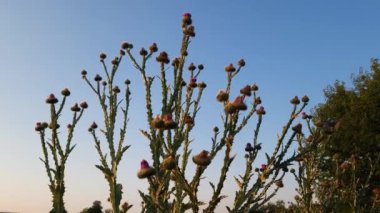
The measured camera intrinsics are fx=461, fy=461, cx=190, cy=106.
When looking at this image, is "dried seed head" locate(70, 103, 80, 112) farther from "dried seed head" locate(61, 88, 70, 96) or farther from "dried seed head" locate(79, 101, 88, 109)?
"dried seed head" locate(61, 88, 70, 96)

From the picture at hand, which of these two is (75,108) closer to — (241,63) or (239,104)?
(241,63)

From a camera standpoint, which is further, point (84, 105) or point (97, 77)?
point (97, 77)

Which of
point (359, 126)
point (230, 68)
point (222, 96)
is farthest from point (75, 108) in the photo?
point (359, 126)

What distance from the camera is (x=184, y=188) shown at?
3967 millimetres

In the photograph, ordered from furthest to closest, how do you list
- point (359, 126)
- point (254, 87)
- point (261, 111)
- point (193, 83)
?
point (359, 126)
point (254, 87)
point (193, 83)
point (261, 111)

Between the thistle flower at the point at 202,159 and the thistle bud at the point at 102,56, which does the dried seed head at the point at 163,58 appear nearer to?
the thistle bud at the point at 102,56

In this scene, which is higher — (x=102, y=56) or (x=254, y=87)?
(x=102, y=56)

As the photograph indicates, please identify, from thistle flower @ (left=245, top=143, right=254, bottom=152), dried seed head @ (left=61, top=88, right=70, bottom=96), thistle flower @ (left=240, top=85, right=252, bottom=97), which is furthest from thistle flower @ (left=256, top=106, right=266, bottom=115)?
dried seed head @ (left=61, top=88, right=70, bottom=96)

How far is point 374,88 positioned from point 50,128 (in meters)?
23.0

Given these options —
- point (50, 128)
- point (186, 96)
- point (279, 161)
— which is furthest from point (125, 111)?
point (279, 161)

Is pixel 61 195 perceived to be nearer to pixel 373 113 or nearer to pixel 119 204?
pixel 119 204

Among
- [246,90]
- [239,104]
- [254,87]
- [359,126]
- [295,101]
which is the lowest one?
[239,104]

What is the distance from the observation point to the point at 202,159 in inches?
143

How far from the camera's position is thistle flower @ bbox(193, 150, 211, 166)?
364 centimetres
